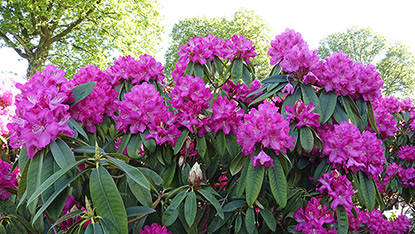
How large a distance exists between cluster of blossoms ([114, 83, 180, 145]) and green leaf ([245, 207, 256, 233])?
0.45 meters

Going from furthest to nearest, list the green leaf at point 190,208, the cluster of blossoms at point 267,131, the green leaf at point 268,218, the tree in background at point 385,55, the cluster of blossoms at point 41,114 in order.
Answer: the tree in background at point 385,55 → the green leaf at point 268,218 → the cluster of blossoms at point 267,131 → the green leaf at point 190,208 → the cluster of blossoms at point 41,114

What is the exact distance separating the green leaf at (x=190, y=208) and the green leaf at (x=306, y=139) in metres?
Answer: 0.54

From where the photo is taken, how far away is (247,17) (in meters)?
15.0

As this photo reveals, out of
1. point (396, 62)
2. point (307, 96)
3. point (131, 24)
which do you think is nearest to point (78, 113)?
point (307, 96)

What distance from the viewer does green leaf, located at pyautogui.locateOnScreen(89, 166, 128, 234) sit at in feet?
2.99

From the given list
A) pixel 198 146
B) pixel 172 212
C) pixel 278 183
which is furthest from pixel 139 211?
pixel 278 183

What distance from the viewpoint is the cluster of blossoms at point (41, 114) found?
103cm

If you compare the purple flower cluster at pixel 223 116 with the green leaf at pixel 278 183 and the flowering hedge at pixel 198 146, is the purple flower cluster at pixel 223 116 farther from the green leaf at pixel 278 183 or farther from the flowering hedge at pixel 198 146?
the green leaf at pixel 278 183

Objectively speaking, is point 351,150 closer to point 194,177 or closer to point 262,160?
point 262,160

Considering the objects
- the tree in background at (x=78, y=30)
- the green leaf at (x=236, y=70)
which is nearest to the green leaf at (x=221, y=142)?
the green leaf at (x=236, y=70)

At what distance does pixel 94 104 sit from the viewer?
142 cm

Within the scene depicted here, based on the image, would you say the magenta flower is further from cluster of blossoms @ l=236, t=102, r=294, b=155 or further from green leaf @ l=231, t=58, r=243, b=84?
green leaf @ l=231, t=58, r=243, b=84

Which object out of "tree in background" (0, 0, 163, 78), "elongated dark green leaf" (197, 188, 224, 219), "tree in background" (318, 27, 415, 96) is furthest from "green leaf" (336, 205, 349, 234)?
"tree in background" (318, 27, 415, 96)

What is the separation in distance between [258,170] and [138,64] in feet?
3.05
